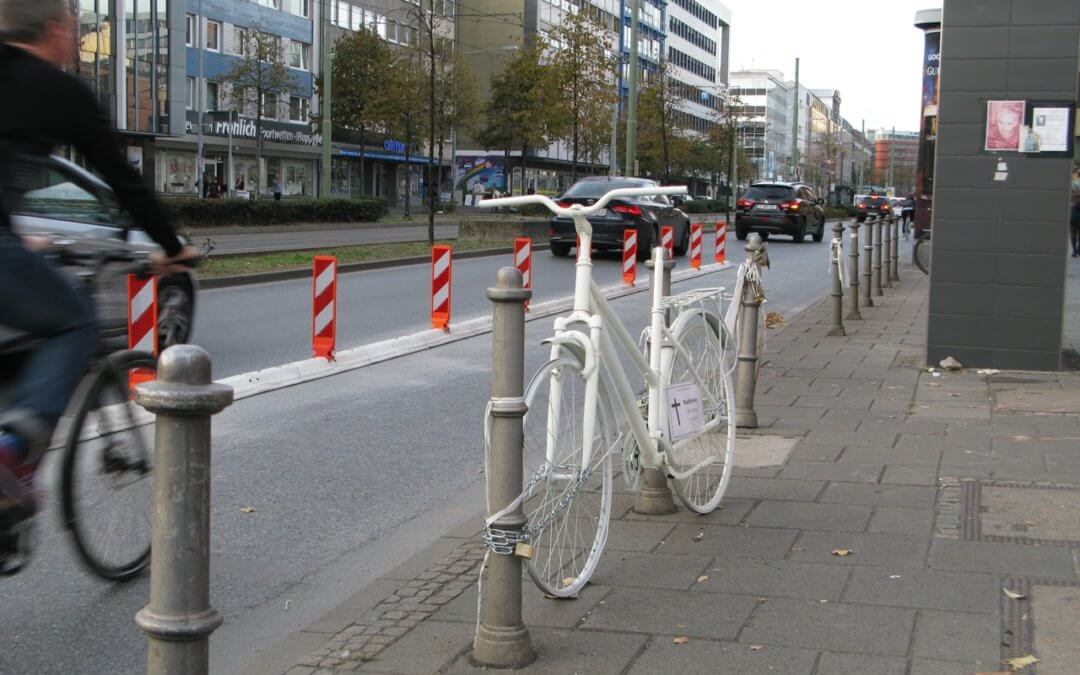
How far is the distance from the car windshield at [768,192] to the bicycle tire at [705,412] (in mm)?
30222

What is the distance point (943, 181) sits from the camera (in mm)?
10250

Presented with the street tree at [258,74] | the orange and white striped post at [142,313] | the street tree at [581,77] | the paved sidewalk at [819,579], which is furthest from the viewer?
the street tree at [258,74]

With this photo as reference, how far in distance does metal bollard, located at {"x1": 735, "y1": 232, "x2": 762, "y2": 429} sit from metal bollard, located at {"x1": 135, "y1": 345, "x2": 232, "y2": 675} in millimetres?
5186

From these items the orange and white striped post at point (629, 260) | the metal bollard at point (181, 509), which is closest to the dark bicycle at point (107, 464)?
the metal bollard at point (181, 509)

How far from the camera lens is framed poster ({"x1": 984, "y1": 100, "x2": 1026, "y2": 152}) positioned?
10.0m

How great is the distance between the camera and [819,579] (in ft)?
15.0

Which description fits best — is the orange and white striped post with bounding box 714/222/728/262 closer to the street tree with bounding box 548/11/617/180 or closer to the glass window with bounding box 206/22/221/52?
the street tree with bounding box 548/11/617/180

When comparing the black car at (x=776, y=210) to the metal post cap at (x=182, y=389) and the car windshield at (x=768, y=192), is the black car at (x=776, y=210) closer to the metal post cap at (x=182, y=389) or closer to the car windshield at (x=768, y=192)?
the car windshield at (x=768, y=192)

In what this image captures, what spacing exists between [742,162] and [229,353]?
8669 cm

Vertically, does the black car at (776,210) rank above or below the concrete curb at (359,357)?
above

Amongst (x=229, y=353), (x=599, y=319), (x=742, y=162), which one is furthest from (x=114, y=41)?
(x=742, y=162)

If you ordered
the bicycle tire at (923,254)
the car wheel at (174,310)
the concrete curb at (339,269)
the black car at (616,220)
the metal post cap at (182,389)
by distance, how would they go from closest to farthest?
the metal post cap at (182,389), the car wheel at (174,310), the concrete curb at (339,269), the bicycle tire at (923,254), the black car at (616,220)

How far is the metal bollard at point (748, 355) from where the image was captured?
289 inches

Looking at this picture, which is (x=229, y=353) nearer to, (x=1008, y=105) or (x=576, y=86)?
(x=1008, y=105)
